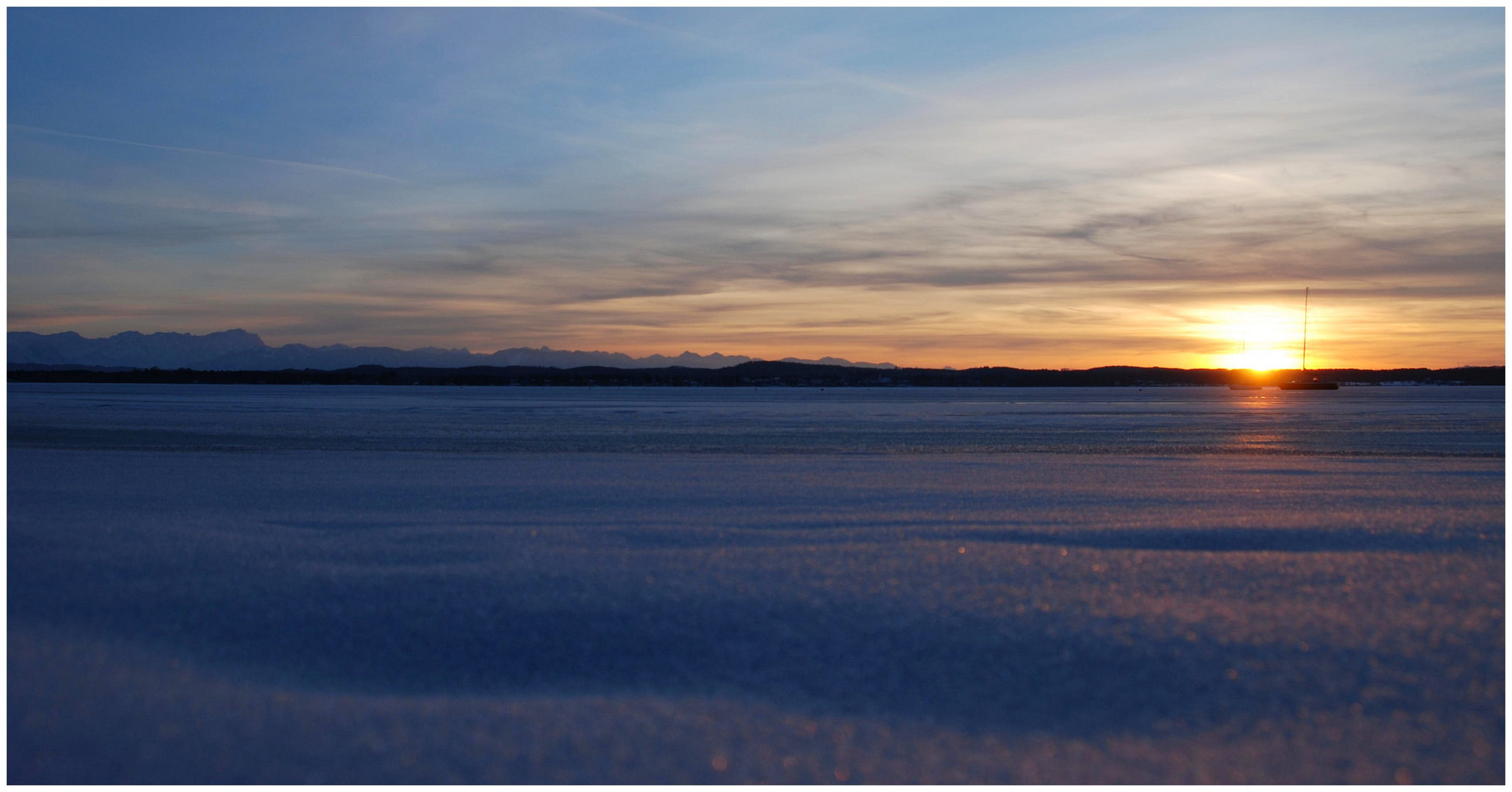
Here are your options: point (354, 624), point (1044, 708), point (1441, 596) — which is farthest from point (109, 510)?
point (1441, 596)

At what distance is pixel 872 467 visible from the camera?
352 inches

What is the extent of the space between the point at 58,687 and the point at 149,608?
740mm

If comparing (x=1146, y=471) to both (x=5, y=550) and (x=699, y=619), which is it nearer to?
(x=699, y=619)

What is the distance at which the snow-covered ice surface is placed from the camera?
8.25 feet

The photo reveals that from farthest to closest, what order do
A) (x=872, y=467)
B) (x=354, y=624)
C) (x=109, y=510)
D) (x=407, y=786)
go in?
(x=872, y=467) < (x=109, y=510) < (x=354, y=624) < (x=407, y=786)

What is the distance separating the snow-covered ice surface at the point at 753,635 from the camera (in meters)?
2.51

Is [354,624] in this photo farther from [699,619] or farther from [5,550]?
[5,550]

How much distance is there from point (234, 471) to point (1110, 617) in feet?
23.6

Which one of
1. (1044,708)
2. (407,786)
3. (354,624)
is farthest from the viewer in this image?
(354,624)

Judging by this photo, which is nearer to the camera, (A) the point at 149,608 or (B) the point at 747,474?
(A) the point at 149,608

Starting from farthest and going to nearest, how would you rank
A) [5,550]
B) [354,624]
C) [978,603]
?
[5,550] < [978,603] < [354,624]

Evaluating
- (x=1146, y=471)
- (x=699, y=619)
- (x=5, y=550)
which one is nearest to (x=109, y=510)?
(x=5, y=550)

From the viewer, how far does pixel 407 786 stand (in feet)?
7.75

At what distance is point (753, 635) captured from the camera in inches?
132
